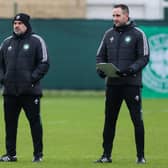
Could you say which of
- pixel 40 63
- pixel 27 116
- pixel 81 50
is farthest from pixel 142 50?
pixel 81 50

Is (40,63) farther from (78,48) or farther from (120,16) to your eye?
(78,48)

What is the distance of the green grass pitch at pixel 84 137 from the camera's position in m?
12.3

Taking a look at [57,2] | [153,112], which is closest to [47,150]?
[153,112]

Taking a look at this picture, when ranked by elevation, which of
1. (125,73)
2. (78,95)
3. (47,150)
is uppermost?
(125,73)

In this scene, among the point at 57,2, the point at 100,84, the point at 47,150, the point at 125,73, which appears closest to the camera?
the point at 125,73

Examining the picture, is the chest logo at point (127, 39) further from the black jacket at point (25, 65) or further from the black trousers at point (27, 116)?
the black trousers at point (27, 116)

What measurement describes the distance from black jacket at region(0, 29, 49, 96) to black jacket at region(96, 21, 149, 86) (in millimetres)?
902

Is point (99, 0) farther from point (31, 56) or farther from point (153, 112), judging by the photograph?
point (31, 56)

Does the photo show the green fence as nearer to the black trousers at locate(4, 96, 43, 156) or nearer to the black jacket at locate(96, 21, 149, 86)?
the black trousers at locate(4, 96, 43, 156)

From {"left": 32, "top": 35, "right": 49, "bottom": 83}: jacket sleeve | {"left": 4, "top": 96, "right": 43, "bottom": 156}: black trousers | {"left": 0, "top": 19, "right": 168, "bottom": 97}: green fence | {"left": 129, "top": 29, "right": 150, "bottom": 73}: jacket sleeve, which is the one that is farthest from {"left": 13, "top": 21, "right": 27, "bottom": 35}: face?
{"left": 0, "top": 19, "right": 168, "bottom": 97}: green fence

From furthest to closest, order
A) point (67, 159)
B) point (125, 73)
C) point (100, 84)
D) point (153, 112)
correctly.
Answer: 1. point (100, 84)
2. point (153, 112)
3. point (67, 159)
4. point (125, 73)

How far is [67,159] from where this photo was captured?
502 inches

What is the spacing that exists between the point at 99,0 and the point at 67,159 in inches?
1260

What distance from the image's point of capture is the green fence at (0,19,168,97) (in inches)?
1040
